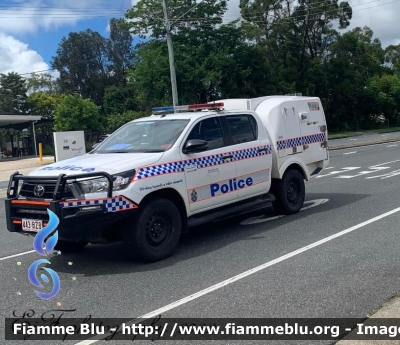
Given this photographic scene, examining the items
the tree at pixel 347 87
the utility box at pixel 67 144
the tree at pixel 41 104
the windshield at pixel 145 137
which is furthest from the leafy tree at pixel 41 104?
the windshield at pixel 145 137

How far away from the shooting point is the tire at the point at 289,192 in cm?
895

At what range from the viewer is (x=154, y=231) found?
21.5ft

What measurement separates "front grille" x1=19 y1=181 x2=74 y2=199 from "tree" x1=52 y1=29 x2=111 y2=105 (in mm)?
80053

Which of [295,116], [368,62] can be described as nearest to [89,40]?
[368,62]

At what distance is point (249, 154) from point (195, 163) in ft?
4.19

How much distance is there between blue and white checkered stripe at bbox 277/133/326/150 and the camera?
897 cm

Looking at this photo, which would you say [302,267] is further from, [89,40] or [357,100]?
[89,40]

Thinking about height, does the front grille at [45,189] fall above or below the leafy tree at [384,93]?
below

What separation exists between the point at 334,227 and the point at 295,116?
232cm

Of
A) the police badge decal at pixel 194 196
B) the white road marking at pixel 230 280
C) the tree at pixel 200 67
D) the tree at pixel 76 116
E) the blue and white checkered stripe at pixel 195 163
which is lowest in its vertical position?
the white road marking at pixel 230 280

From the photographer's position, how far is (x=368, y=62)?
6331 centimetres

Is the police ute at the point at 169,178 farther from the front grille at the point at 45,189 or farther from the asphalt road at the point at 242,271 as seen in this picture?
the asphalt road at the point at 242,271

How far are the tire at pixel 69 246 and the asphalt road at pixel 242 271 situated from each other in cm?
10

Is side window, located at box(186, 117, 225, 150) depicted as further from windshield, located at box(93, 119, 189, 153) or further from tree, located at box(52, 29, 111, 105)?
tree, located at box(52, 29, 111, 105)
